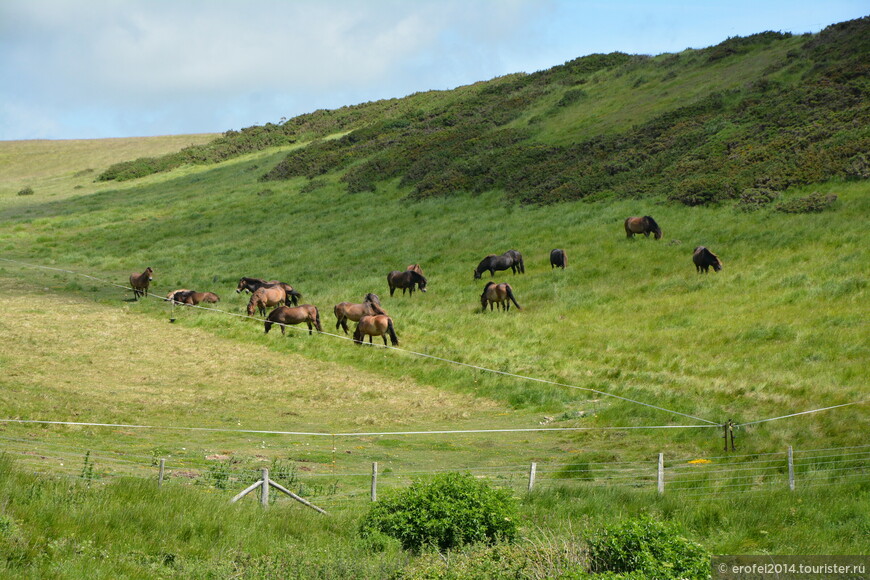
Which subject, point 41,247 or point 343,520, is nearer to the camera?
point 343,520

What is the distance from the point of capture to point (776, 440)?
1506 centimetres

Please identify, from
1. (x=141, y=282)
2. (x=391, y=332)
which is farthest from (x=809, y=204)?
(x=141, y=282)

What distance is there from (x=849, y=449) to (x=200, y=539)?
11.6 meters

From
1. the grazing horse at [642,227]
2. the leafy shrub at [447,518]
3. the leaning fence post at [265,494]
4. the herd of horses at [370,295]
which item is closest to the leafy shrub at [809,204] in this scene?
the grazing horse at [642,227]

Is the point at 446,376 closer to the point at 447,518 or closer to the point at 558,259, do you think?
the point at 447,518

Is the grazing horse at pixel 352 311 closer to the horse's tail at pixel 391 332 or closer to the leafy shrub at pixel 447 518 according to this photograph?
the horse's tail at pixel 391 332

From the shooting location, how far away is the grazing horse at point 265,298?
30789 mm

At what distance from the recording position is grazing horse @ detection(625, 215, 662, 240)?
35188mm

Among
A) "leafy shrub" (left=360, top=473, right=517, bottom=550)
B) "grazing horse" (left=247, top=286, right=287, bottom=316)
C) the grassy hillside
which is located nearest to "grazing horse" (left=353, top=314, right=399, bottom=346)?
the grassy hillside

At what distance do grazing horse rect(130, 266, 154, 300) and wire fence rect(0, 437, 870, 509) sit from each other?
2195 cm

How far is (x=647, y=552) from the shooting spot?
8078 millimetres

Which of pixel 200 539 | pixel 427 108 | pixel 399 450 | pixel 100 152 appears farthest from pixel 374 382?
pixel 100 152

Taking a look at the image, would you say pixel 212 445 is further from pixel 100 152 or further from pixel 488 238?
pixel 100 152

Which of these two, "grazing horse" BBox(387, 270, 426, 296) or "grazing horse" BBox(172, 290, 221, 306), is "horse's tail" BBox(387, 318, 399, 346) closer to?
"grazing horse" BBox(387, 270, 426, 296)
